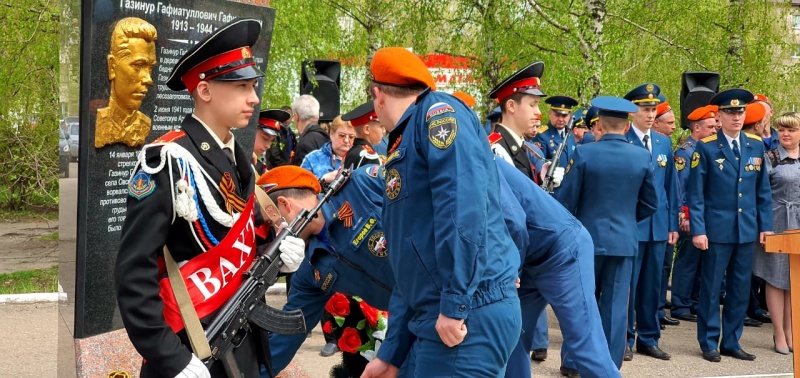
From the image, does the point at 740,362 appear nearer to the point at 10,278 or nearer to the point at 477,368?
the point at 477,368

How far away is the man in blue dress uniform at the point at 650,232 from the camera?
9055 millimetres

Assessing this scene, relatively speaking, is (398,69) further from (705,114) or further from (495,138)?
(705,114)

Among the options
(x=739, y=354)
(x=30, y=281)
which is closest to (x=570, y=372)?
(x=739, y=354)

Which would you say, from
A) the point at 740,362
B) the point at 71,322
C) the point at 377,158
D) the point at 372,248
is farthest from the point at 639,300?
the point at 71,322

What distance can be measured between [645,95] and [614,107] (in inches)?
58.9

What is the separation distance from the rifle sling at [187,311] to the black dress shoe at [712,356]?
21.2ft

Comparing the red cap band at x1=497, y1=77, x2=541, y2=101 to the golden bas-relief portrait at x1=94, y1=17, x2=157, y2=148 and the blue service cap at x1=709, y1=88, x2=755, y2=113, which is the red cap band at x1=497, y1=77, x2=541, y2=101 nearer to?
the blue service cap at x1=709, y1=88, x2=755, y2=113

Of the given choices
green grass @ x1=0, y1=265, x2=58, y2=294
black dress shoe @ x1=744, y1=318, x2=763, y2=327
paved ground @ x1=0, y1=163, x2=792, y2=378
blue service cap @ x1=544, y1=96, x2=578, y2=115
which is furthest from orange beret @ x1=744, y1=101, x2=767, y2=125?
green grass @ x1=0, y1=265, x2=58, y2=294

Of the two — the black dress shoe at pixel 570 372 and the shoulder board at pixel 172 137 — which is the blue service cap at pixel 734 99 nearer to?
the black dress shoe at pixel 570 372

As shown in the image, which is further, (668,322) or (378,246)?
(668,322)

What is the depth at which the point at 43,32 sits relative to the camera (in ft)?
44.4

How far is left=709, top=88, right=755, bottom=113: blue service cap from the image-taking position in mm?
8844

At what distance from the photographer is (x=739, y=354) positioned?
29.6ft

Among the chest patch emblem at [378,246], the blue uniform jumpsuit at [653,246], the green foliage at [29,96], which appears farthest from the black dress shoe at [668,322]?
the green foliage at [29,96]
